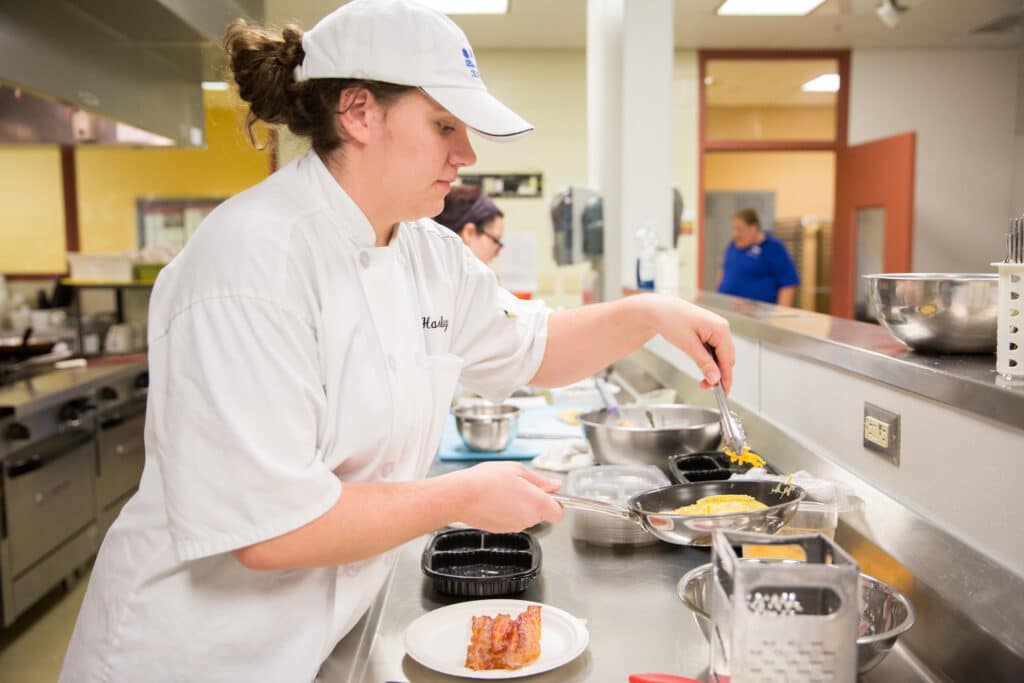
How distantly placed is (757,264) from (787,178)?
339cm

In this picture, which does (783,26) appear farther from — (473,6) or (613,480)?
(613,480)

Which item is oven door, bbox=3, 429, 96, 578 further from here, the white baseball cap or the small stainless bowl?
the white baseball cap

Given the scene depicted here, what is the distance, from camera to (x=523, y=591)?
4.34 ft

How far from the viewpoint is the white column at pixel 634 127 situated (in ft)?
11.5

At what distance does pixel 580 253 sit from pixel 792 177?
19.8ft

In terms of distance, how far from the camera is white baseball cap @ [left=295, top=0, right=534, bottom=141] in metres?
1.02

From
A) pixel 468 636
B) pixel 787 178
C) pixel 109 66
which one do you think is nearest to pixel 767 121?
pixel 787 178

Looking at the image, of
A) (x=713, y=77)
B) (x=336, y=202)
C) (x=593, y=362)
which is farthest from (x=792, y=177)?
(x=336, y=202)

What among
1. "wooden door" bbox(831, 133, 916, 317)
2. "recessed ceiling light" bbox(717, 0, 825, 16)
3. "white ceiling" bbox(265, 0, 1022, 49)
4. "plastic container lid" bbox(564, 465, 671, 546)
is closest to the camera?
"plastic container lid" bbox(564, 465, 671, 546)

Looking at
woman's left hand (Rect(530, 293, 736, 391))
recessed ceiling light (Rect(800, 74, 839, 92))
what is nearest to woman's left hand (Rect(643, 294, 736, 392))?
woman's left hand (Rect(530, 293, 736, 391))

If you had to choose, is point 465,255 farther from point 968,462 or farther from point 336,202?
point 968,462

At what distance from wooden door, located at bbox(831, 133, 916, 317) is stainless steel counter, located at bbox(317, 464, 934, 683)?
16.5ft

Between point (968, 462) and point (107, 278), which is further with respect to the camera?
point (107, 278)

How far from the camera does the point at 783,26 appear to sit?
19.7 feet
